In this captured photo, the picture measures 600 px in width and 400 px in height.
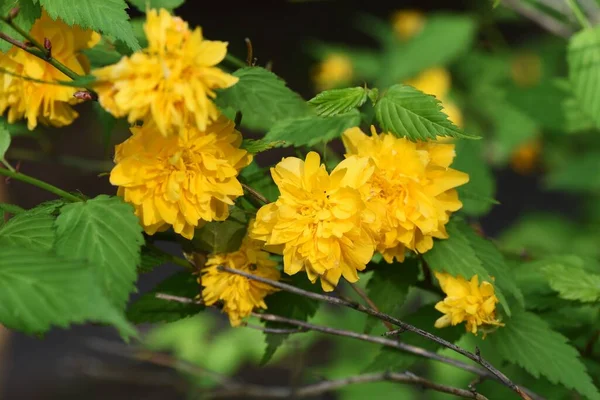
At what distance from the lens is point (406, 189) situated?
83cm

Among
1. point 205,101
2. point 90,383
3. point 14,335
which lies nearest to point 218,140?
point 205,101

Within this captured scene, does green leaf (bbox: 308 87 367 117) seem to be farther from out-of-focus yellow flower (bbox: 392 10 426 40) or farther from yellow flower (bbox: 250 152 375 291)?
out-of-focus yellow flower (bbox: 392 10 426 40)

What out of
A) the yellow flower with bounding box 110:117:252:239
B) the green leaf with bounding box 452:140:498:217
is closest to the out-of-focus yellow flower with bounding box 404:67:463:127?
the green leaf with bounding box 452:140:498:217

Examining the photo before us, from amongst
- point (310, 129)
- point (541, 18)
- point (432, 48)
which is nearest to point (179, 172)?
point (310, 129)

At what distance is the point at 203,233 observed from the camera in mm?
846

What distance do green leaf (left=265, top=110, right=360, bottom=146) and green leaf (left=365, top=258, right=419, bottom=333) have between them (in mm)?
207

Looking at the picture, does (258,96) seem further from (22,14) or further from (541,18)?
(541,18)

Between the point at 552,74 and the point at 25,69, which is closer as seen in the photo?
the point at 25,69

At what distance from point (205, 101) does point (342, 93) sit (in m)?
0.24

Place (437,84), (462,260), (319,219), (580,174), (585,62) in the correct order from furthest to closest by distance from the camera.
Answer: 1. (437,84)
2. (580,174)
3. (585,62)
4. (462,260)
5. (319,219)

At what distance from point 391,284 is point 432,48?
5.95 feet

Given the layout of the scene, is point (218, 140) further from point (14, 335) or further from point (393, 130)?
point (14, 335)

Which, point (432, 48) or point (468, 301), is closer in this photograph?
point (468, 301)

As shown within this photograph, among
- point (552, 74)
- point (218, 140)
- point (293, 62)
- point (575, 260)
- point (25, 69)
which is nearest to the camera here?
point (218, 140)
